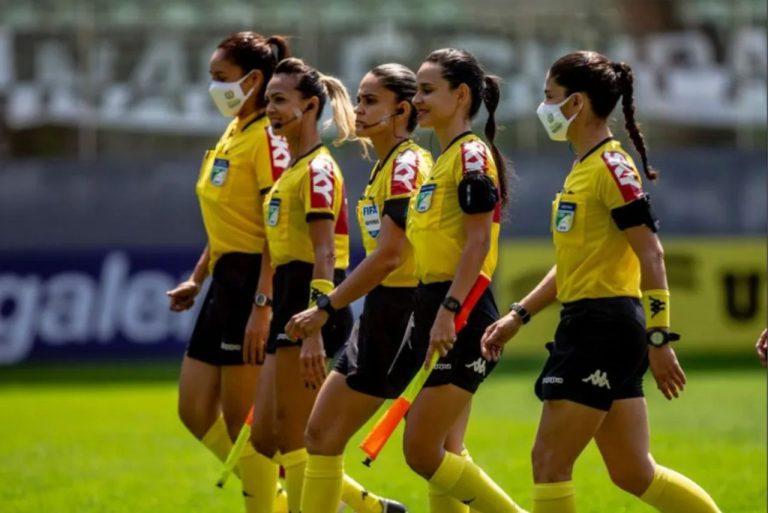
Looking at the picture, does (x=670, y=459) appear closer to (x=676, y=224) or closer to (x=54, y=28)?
(x=676, y=224)

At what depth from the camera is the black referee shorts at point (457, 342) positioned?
23.1 feet

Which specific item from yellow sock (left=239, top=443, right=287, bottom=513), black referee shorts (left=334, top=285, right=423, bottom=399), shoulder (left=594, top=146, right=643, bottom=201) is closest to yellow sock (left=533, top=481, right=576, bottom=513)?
black referee shorts (left=334, top=285, right=423, bottom=399)

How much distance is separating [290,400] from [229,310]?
0.91m

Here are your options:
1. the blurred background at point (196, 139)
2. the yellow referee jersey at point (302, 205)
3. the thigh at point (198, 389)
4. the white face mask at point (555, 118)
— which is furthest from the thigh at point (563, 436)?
the blurred background at point (196, 139)

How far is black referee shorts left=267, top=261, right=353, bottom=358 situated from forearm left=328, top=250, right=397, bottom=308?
0.57 metres

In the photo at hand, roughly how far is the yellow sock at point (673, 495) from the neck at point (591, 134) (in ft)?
4.56

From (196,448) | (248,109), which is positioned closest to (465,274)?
(248,109)

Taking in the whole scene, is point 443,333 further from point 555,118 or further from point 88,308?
point 88,308

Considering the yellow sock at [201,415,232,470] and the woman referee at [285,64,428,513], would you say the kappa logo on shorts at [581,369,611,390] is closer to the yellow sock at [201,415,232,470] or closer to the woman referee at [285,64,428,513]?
the woman referee at [285,64,428,513]

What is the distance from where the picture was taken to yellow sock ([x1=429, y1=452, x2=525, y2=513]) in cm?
711

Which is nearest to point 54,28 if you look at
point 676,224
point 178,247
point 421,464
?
point 178,247

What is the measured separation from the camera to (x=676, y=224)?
20469mm

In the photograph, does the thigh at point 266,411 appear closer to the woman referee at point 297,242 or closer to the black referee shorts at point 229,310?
the woman referee at point 297,242

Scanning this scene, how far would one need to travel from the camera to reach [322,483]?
7.26 m
